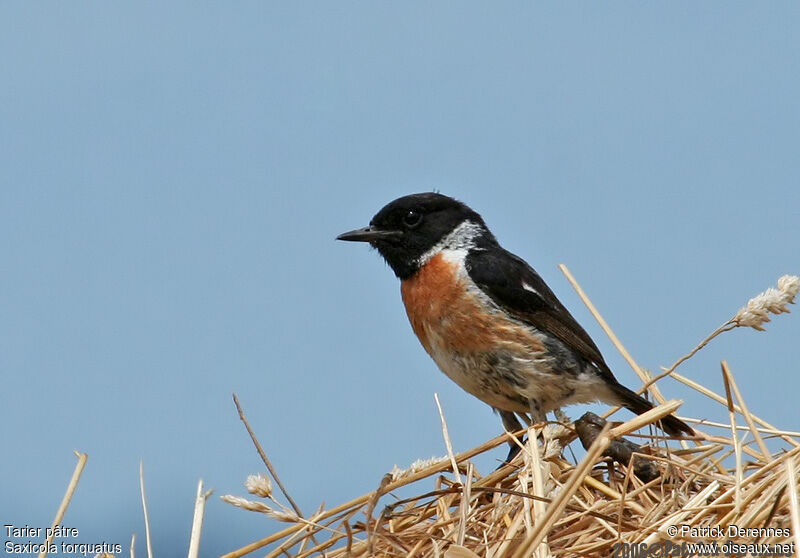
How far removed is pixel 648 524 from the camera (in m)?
3.87

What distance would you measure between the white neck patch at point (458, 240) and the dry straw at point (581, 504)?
1500 millimetres

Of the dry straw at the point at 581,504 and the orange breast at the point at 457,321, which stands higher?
the orange breast at the point at 457,321

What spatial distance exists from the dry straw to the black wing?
3.18ft

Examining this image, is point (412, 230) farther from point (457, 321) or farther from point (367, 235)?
point (457, 321)

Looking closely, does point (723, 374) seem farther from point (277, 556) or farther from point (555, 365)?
point (277, 556)

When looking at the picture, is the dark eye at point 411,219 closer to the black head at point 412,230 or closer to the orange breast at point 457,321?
the black head at point 412,230

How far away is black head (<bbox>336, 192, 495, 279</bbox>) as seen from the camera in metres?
5.92

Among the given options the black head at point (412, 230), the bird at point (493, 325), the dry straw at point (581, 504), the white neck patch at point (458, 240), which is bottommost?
the dry straw at point (581, 504)

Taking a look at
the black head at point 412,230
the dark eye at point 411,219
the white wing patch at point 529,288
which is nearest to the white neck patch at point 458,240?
the black head at point 412,230

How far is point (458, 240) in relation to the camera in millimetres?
6000

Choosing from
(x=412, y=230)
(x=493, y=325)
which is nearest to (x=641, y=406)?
(x=493, y=325)

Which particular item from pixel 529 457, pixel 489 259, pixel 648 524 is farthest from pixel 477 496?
pixel 489 259

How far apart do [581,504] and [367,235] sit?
86.8 inches

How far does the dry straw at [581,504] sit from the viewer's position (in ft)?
12.0
